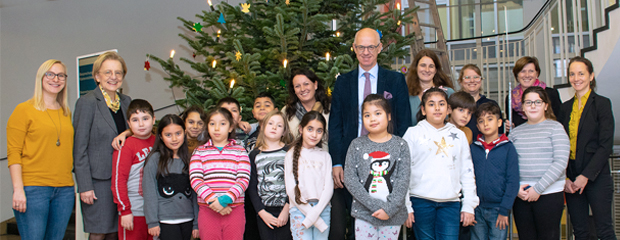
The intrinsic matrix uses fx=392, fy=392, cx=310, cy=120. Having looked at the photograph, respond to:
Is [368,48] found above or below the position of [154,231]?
above

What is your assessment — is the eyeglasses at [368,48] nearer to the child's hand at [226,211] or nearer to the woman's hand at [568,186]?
the child's hand at [226,211]

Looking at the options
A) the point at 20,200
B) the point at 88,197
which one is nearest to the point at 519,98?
the point at 88,197

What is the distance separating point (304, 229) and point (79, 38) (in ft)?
15.2

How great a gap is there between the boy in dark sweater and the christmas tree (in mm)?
1090

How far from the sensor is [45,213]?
6.98ft

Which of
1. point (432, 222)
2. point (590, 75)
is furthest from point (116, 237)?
point (590, 75)

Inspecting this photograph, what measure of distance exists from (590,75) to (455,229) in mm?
1409

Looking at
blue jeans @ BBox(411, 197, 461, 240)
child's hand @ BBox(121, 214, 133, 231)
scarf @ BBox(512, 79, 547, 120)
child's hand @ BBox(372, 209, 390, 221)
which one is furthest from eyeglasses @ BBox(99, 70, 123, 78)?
scarf @ BBox(512, 79, 547, 120)

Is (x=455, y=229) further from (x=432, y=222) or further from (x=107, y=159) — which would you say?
(x=107, y=159)

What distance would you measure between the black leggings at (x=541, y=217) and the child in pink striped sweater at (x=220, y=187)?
1630mm

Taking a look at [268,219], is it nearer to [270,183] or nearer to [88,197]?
[270,183]

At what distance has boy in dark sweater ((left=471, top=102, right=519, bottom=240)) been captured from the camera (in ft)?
7.29

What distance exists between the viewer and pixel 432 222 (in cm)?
212

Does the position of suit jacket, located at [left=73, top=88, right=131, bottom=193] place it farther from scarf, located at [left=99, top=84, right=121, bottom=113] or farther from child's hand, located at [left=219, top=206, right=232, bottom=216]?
child's hand, located at [left=219, top=206, right=232, bottom=216]
